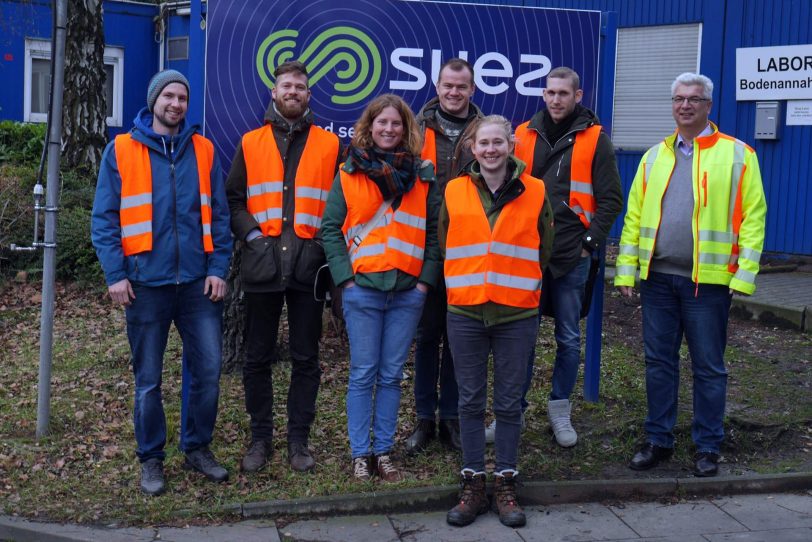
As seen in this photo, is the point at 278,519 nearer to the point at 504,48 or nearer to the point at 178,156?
the point at 178,156

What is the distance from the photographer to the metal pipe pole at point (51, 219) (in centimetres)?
584

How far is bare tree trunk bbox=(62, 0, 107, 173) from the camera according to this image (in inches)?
459

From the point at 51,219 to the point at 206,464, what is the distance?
70.5 inches

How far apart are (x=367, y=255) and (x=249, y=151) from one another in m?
0.87

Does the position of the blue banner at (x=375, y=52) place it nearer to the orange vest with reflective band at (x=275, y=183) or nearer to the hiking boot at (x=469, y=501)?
the orange vest with reflective band at (x=275, y=183)

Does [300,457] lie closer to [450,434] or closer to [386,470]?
[386,470]

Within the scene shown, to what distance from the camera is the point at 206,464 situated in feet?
18.0

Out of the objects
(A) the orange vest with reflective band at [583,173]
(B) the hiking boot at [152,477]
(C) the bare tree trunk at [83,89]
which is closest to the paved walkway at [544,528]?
(B) the hiking boot at [152,477]

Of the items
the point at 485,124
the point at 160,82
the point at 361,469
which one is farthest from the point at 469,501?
the point at 160,82

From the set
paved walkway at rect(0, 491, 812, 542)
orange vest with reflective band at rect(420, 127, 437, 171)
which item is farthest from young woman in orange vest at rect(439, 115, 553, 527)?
orange vest with reflective band at rect(420, 127, 437, 171)

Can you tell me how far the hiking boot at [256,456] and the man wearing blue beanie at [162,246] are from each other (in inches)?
→ 6.0

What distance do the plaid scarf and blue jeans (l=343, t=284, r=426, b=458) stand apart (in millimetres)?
539

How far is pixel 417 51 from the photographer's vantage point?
6.45 metres

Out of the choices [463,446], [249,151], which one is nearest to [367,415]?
[463,446]
